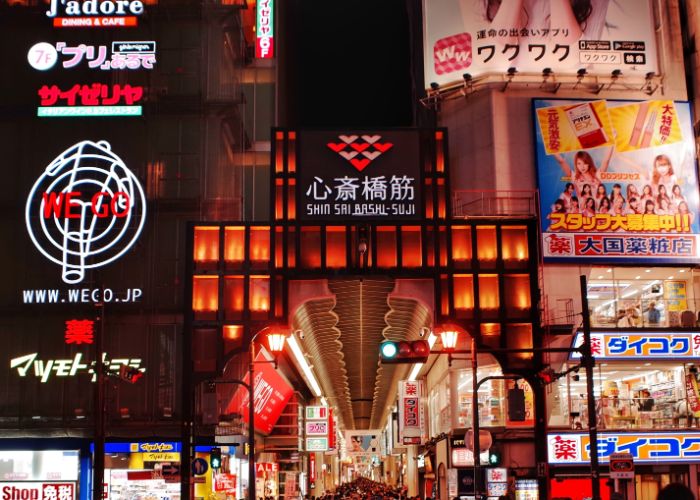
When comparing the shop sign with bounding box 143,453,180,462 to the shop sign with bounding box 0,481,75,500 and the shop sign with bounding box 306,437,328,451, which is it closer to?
the shop sign with bounding box 0,481,75,500

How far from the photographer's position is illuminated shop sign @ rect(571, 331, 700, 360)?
30953mm

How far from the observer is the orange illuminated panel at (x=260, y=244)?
25266 millimetres

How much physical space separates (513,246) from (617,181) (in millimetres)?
9733

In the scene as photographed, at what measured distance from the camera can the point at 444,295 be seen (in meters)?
24.9

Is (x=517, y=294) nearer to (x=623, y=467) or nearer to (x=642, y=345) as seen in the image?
(x=623, y=467)

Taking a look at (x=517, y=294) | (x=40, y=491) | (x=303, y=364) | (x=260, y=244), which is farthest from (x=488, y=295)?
(x=303, y=364)

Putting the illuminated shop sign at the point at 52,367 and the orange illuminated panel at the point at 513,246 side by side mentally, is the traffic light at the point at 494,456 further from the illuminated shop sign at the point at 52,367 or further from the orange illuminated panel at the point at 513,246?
the illuminated shop sign at the point at 52,367

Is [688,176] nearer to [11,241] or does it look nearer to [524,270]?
[524,270]

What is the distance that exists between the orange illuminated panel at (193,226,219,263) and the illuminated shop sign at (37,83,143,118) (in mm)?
10512

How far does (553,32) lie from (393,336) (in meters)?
13.5

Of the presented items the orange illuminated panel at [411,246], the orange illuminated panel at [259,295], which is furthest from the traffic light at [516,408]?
the orange illuminated panel at [259,295]

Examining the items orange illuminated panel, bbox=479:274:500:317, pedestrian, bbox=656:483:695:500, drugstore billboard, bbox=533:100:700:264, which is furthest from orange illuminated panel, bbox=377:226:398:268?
pedestrian, bbox=656:483:695:500

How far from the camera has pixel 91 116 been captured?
112 ft

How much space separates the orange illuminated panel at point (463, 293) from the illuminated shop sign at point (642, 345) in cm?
755
